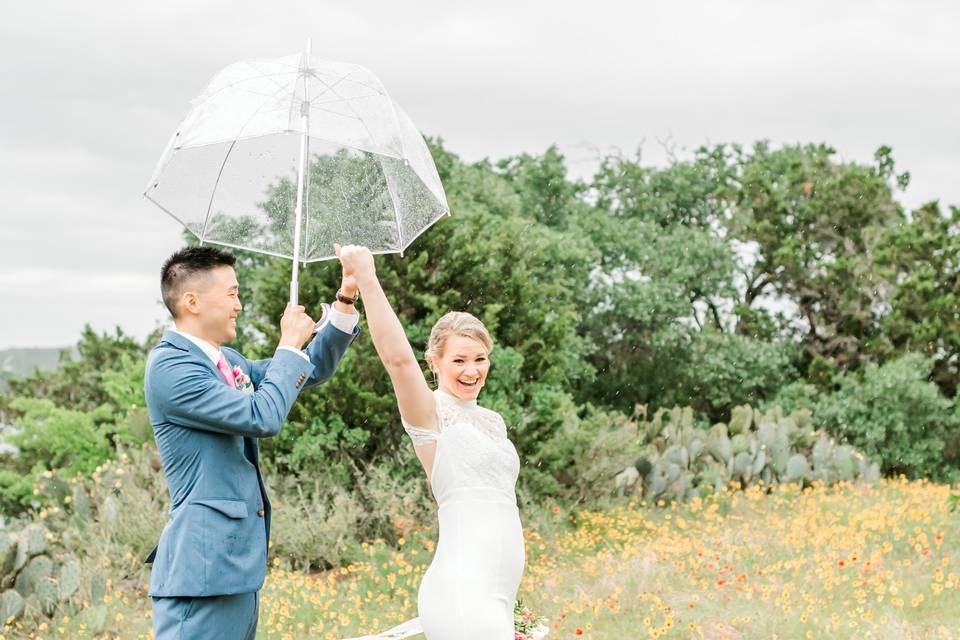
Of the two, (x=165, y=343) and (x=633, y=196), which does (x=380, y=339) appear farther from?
(x=633, y=196)

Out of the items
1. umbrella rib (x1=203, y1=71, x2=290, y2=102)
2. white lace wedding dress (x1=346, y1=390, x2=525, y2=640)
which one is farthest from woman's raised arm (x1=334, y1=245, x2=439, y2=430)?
umbrella rib (x1=203, y1=71, x2=290, y2=102)

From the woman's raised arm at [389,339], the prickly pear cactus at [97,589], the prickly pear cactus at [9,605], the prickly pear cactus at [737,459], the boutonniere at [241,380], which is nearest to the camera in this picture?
the woman's raised arm at [389,339]

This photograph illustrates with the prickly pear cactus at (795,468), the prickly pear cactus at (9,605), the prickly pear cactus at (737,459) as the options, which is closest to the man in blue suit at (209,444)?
the prickly pear cactus at (9,605)

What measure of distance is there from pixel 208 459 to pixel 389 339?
0.73 meters

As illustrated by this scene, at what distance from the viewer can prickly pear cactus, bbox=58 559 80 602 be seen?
24.0 feet

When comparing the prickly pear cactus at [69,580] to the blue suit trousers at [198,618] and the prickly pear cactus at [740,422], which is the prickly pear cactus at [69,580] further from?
the prickly pear cactus at [740,422]

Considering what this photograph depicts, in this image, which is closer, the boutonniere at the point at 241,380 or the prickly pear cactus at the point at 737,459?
the boutonniere at the point at 241,380

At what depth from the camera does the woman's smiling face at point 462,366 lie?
3361 mm

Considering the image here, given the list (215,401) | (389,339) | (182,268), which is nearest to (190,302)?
(182,268)

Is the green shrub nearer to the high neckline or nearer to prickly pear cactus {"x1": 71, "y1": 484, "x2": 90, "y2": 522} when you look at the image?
prickly pear cactus {"x1": 71, "y1": 484, "x2": 90, "y2": 522}

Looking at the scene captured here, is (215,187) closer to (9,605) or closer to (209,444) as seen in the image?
(209,444)

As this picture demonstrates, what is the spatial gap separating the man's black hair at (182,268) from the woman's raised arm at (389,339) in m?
0.47

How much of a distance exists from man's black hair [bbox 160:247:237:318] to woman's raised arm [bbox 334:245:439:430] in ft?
1.55

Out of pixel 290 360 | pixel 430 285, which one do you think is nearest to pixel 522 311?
pixel 430 285
